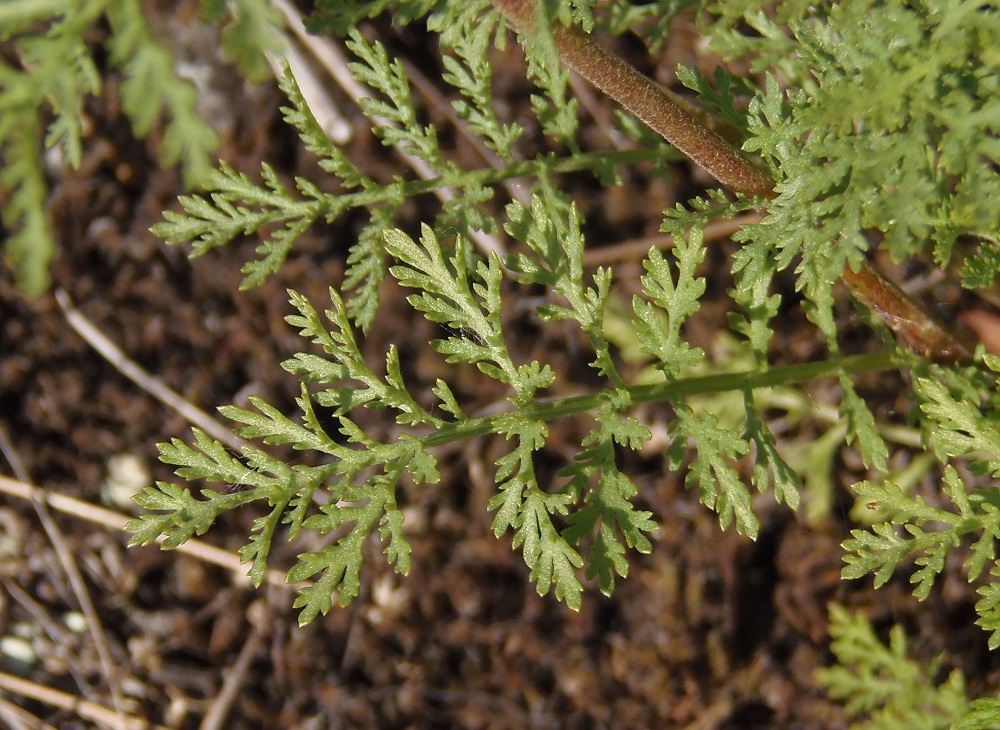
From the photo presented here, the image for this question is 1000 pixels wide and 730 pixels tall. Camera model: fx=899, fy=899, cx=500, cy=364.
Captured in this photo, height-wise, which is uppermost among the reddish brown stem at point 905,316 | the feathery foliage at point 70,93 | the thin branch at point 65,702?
the feathery foliage at point 70,93

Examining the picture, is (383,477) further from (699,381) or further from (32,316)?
(32,316)

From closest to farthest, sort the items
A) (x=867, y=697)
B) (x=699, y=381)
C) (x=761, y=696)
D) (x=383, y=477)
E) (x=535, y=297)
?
(x=383, y=477)
(x=699, y=381)
(x=867, y=697)
(x=761, y=696)
(x=535, y=297)

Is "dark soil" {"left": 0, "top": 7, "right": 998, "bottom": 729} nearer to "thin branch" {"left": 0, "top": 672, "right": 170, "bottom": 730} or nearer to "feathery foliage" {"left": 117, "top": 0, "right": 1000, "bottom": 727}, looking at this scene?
"thin branch" {"left": 0, "top": 672, "right": 170, "bottom": 730}

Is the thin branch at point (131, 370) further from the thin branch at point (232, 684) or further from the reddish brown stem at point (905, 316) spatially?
the reddish brown stem at point (905, 316)

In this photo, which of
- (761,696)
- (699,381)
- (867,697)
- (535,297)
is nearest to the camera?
(699,381)

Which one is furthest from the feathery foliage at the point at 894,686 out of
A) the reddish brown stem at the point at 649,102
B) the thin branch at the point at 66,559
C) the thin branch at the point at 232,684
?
the thin branch at the point at 66,559

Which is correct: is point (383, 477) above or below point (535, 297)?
above

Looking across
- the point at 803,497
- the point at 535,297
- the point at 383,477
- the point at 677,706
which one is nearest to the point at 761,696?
the point at 677,706
